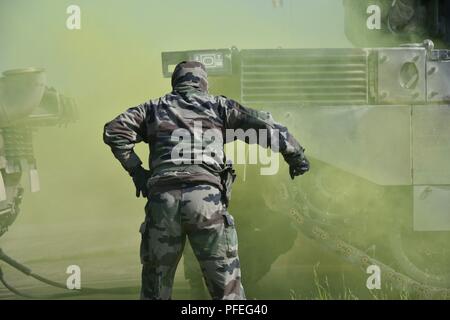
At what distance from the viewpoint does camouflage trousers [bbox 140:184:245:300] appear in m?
4.45

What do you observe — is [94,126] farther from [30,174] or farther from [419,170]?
[419,170]

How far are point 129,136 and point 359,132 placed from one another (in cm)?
206

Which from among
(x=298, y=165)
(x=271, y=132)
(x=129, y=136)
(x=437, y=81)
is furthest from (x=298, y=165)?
(x=437, y=81)

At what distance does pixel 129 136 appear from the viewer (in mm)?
4602

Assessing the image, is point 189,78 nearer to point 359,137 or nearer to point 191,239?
point 191,239

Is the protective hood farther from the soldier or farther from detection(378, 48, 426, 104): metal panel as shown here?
detection(378, 48, 426, 104): metal panel

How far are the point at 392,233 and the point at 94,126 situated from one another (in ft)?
10.9

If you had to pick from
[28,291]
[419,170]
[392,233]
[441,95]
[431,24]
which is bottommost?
[28,291]

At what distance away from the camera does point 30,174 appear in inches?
293

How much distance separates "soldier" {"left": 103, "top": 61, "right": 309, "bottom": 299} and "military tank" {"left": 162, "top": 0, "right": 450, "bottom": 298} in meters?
1.41

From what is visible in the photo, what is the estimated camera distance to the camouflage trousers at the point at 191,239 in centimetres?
445

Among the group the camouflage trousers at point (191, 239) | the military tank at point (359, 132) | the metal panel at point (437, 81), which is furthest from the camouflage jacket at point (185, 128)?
the metal panel at point (437, 81)

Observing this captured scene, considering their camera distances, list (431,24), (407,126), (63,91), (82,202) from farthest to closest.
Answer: (82,202)
(63,91)
(431,24)
(407,126)
